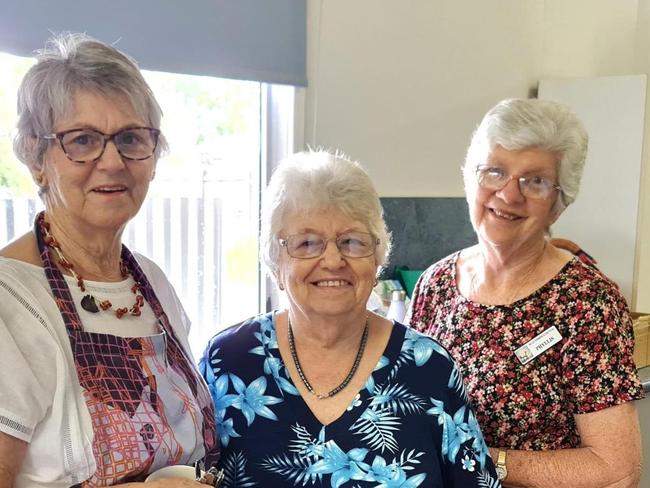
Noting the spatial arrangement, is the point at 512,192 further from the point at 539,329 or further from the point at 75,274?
the point at 75,274

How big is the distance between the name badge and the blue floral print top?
0.22 meters

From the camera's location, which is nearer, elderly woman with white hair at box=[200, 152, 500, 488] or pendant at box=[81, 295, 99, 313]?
pendant at box=[81, 295, 99, 313]

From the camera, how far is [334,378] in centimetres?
141

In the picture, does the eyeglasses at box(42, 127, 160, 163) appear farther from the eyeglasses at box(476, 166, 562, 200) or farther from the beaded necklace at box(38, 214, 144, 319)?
the eyeglasses at box(476, 166, 562, 200)

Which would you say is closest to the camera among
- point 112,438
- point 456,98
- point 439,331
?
point 112,438

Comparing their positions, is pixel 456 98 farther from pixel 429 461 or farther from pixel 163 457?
pixel 163 457

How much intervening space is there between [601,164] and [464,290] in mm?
1947

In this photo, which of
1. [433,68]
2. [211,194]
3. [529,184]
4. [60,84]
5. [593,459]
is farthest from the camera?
[433,68]

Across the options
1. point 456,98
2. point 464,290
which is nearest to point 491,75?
point 456,98

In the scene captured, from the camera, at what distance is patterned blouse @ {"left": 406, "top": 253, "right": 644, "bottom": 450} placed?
1.48m

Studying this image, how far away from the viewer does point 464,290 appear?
5.77 ft

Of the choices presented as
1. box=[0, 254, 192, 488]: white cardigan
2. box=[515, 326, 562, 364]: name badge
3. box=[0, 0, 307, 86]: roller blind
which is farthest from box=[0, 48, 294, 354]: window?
box=[515, 326, 562, 364]: name badge

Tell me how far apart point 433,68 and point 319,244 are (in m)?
1.97

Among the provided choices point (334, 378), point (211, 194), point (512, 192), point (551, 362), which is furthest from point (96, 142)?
point (211, 194)
